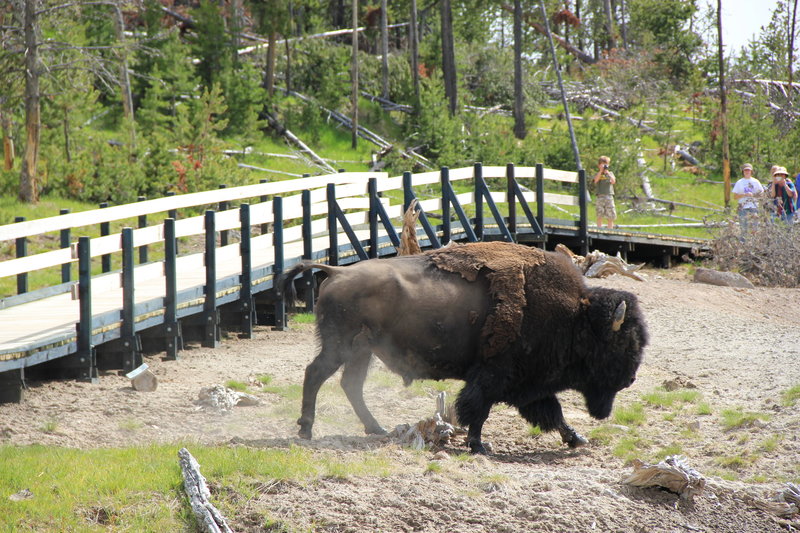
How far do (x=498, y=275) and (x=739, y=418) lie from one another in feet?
8.69

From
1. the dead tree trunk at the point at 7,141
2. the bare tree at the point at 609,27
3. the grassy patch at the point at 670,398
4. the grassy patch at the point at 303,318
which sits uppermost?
the bare tree at the point at 609,27

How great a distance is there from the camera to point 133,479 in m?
6.30

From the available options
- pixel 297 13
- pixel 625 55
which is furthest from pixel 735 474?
pixel 625 55

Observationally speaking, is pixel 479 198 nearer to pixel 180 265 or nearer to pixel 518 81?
pixel 180 265

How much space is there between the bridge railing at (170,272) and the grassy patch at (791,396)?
19.7 ft

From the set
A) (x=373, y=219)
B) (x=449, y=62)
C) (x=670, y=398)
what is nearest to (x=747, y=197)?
(x=373, y=219)

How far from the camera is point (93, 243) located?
10.1 m

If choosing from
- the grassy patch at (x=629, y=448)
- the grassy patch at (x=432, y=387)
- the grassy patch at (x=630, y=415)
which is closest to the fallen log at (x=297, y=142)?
the grassy patch at (x=432, y=387)

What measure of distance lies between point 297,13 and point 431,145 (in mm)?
10069

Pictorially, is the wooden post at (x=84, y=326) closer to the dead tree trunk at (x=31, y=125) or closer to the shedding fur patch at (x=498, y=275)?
the shedding fur patch at (x=498, y=275)

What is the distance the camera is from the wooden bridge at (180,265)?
9656mm

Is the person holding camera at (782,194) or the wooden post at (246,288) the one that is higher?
the person holding camera at (782,194)

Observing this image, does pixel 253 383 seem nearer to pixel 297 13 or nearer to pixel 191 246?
pixel 191 246

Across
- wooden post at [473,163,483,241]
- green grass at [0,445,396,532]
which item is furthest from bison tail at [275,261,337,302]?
wooden post at [473,163,483,241]
